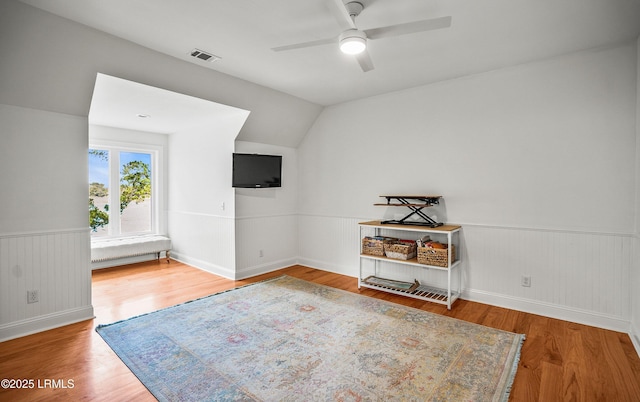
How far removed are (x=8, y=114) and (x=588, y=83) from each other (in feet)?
17.0

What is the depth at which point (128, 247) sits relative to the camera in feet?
17.0

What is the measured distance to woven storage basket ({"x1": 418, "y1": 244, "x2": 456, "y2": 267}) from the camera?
3447 mm

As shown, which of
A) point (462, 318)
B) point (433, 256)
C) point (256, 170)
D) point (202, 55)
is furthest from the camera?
point (256, 170)

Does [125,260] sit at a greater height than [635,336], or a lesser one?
greater

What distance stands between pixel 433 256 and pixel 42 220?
12.7 feet

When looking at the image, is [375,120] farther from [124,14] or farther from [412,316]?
[124,14]

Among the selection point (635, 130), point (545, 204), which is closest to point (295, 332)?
point (545, 204)

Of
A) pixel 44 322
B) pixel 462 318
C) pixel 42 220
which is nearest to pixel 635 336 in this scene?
pixel 462 318

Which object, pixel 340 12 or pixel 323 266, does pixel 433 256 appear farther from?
pixel 340 12

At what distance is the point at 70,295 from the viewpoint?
3.11 meters

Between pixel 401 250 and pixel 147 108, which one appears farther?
pixel 147 108

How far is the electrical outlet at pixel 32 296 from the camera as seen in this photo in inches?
113

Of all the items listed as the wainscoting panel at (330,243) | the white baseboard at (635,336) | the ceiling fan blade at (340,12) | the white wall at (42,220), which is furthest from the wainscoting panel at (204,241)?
the white baseboard at (635,336)

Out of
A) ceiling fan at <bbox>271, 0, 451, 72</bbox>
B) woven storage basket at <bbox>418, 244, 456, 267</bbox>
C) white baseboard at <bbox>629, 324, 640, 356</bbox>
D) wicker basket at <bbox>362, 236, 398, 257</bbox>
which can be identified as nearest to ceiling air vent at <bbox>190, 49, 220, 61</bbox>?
ceiling fan at <bbox>271, 0, 451, 72</bbox>
